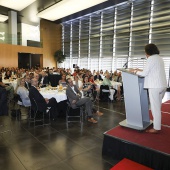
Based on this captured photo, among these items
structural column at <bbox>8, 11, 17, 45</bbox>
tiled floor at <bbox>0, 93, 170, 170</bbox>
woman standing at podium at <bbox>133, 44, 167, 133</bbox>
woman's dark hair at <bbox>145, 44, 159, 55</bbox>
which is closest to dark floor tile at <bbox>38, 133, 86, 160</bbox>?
tiled floor at <bbox>0, 93, 170, 170</bbox>

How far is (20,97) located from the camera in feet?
15.8

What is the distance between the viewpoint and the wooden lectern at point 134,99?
2836 millimetres

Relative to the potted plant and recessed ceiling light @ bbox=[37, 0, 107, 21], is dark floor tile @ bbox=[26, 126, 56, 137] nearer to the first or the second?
recessed ceiling light @ bbox=[37, 0, 107, 21]

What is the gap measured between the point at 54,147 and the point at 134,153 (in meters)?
1.50

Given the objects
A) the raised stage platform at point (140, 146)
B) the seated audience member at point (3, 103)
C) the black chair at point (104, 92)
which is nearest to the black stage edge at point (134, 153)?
the raised stage platform at point (140, 146)

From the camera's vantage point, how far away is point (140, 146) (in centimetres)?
254

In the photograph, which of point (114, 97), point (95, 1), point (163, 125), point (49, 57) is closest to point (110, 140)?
point (163, 125)

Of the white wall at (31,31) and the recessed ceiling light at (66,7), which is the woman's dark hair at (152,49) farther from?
the white wall at (31,31)

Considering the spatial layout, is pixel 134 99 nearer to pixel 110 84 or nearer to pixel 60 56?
pixel 110 84

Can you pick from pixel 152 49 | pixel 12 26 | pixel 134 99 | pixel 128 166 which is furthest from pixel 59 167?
pixel 12 26

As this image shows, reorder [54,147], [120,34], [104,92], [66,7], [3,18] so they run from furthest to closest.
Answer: [3,18], [120,34], [66,7], [104,92], [54,147]

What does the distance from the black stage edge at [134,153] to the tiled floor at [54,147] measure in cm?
15

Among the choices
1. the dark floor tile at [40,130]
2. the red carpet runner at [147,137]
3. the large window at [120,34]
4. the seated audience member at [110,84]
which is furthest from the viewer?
the large window at [120,34]

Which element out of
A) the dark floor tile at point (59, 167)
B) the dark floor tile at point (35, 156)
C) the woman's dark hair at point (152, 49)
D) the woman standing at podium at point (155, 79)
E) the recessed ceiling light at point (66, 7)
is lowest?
the dark floor tile at point (59, 167)
